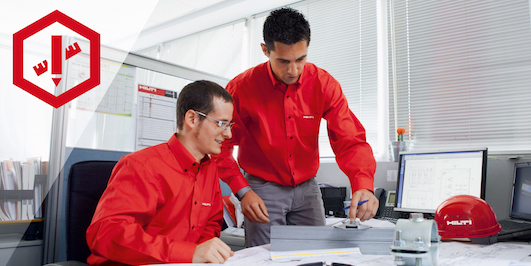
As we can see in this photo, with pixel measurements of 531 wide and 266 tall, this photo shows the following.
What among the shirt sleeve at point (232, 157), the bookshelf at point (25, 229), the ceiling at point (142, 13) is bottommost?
the bookshelf at point (25, 229)

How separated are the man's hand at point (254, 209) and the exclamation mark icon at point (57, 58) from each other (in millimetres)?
1003

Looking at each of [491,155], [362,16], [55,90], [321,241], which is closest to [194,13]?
[362,16]

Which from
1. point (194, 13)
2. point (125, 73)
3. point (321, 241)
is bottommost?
point (321, 241)

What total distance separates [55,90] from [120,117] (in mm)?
325

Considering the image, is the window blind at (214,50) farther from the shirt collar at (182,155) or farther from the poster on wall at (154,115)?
the shirt collar at (182,155)

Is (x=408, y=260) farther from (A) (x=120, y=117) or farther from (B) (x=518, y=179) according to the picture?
(A) (x=120, y=117)

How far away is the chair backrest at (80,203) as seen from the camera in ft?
3.65

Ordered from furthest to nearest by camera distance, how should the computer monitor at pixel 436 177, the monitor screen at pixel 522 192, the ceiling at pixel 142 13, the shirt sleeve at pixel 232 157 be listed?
the ceiling at pixel 142 13, the computer monitor at pixel 436 177, the monitor screen at pixel 522 192, the shirt sleeve at pixel 232 157

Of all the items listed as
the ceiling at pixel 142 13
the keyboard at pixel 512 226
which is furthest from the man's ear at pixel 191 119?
the ceiling at pixel 142 13

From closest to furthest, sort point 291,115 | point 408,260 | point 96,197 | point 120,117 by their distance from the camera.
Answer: point 408,260 < point 96,197 < point 291,115 < point 120,117

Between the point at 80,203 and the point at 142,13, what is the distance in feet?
11.1

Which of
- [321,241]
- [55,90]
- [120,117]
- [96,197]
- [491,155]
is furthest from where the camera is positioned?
[491,155]

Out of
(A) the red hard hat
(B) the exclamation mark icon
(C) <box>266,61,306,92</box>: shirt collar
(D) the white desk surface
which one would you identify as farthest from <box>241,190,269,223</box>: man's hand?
(B) the exclamation mark icon

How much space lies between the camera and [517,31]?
235cm
